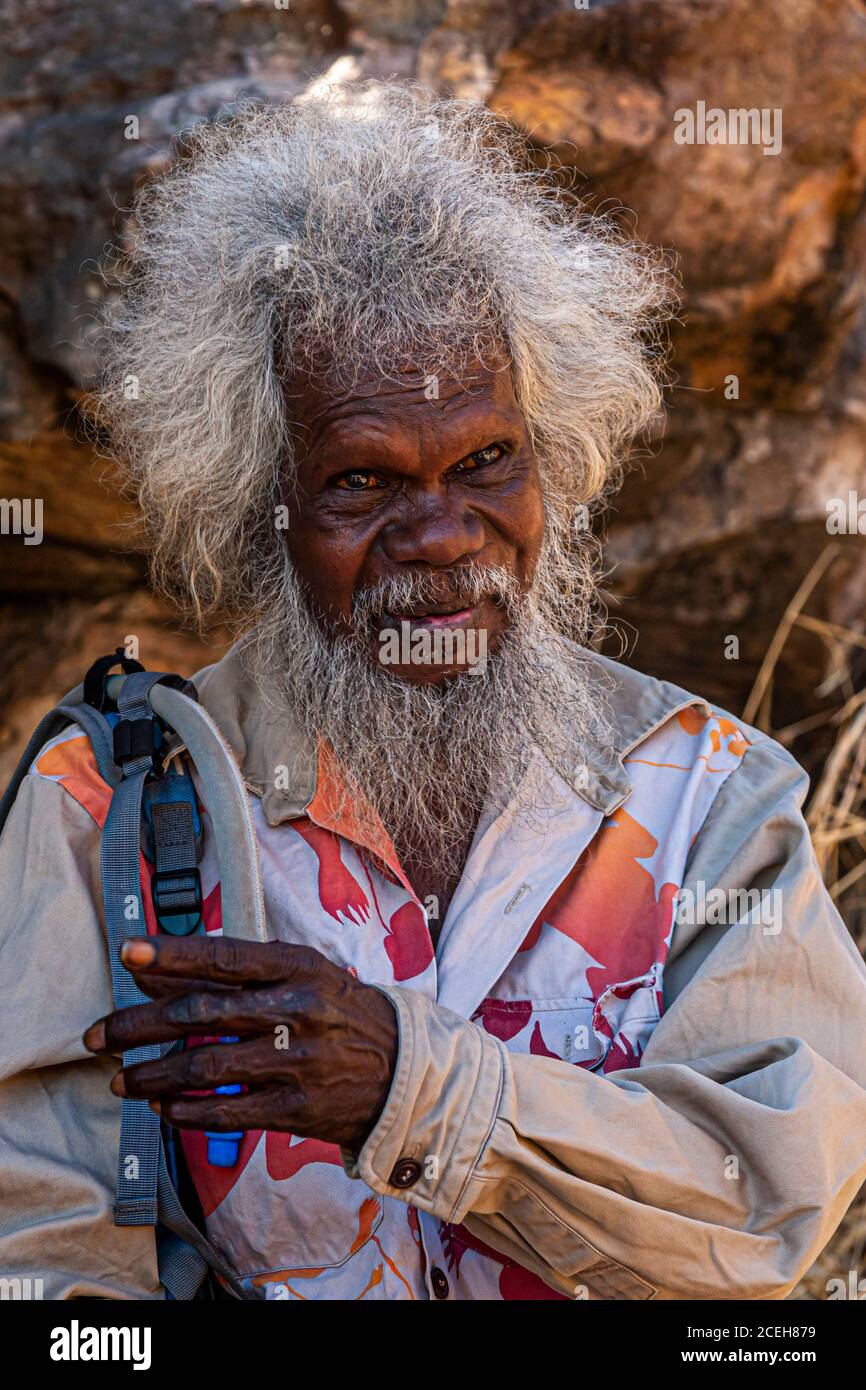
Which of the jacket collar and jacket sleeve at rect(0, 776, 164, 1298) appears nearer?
jacket sleeve at rect(0, 776, 164, 1298)

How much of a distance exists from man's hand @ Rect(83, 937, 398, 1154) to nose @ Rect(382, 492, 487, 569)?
75cm

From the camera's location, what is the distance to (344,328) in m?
2.32

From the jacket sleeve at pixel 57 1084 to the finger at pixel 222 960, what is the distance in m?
0.41

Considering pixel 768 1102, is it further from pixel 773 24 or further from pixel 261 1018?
pixel 773 24

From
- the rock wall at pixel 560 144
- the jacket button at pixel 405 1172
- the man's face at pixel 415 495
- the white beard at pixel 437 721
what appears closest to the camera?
the jacket button at pixel 405 1172

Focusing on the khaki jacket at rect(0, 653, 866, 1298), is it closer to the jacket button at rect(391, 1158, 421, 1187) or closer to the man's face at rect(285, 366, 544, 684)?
the jacket button at rect(391, 1158, 421, 1187)

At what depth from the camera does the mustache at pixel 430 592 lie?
2293 millimetres

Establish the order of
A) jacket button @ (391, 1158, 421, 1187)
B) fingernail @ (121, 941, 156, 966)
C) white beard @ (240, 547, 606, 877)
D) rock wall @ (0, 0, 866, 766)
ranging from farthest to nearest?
rock wall @ (0, 0, 866, 766), white beard @ (240, 547, 606, 877), jacket button @ (391, 1158, 421, 1187), fingernail @ (121, 941, 156, 966)

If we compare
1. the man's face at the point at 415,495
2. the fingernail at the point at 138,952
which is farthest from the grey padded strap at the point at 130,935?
the man's face at the point at 415,495

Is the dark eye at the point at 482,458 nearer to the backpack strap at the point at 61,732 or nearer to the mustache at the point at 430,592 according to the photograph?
the mustache at the point at 430,592

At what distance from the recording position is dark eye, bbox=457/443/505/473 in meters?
2.36

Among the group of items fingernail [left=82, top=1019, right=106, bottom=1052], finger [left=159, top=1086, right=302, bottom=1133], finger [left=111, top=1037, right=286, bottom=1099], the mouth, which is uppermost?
the mouth

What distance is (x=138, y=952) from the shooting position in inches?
63.6

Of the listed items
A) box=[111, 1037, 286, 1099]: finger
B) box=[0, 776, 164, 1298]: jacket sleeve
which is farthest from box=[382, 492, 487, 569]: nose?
box=[111, 1037, 286, 1099]: finger
